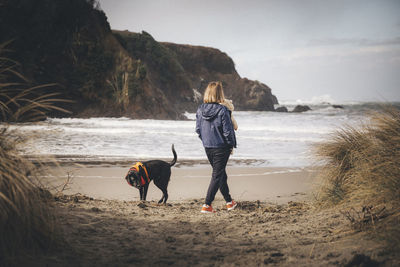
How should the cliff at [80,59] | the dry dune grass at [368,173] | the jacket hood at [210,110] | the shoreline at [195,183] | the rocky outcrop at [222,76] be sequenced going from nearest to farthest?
the dry dune grass at [368,173] → the jacket hood at [210,110] → the shoreline at [195,183] → the cliff at [80,59] → the rocky outcrop at [222,76]

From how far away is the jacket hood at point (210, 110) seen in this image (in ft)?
17.7

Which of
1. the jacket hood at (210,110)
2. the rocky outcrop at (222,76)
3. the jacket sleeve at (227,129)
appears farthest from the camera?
the rocky outcrop at (222,76)

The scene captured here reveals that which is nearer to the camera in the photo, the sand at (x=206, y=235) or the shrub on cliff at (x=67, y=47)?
the sand at (x=206, y=235)

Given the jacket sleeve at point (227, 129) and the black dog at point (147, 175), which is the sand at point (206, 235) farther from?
the jacket sleeve at point (227, 129)

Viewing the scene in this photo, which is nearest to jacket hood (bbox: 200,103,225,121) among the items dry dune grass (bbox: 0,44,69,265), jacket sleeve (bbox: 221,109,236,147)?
jacket sleeve (bbox: 221,109,236,147)

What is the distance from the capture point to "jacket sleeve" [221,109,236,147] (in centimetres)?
527

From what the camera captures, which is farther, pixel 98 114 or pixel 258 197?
pixel 98 114

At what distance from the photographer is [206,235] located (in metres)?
4.06

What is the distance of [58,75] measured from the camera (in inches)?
1050

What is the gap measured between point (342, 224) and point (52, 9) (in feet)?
77.6

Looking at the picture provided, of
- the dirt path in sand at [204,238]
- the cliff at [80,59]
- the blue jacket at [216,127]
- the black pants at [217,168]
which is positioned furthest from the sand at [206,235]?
the cliff at [80,59]

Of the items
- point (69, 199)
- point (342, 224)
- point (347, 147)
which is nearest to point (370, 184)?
point (342, 224)

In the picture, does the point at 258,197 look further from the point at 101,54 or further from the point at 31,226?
the point at 101,54

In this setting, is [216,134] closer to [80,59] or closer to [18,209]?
[18,209]
